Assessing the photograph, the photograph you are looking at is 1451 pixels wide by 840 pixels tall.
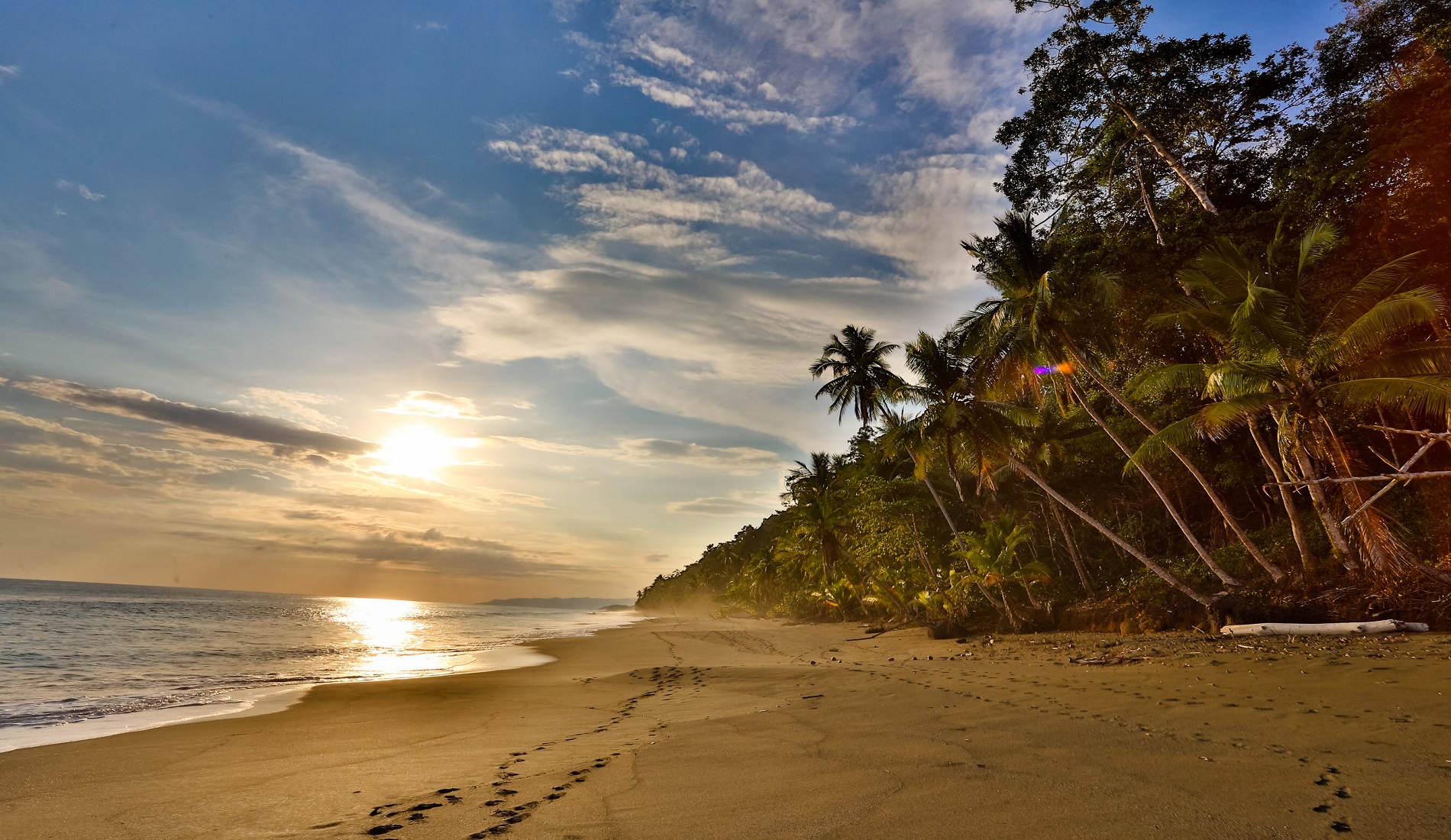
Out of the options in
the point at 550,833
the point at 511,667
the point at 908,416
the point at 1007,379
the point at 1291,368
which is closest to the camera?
the point at 550,833

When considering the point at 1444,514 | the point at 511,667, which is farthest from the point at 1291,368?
the point at 511,667

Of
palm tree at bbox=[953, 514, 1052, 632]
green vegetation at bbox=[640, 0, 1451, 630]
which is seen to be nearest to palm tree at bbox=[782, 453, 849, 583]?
green vegetation at bbox=[640, 0, 1451, 630]

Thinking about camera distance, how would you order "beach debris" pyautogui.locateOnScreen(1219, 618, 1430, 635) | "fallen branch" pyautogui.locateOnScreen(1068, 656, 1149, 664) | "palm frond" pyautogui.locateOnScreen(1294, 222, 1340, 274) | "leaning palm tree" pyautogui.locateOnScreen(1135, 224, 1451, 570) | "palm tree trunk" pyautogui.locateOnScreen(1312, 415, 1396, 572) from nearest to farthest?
"fallen branch" pyautogui.locateOnScreen(1068, 656, 1149, 664) → "beach debris" pyautogui.locateOnScreen(1219, 618, 1430, 635) → "leaning palm tree" pyautogui.locateOnScreen(1135, 224, 1451, 570) → "palm tree trunk" pyautogui.locateOnScreen(1312, 415, 1396, 572) → "palm frond" pyautogui.locateOnScreen(1294, 222, 1340, 274)

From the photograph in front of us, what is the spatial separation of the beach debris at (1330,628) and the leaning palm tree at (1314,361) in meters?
1.85

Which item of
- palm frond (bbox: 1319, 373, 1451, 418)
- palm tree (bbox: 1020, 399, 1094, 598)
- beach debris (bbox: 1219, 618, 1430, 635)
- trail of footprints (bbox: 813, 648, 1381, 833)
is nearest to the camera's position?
trail of footprints (bbox: 813, 648, 1381, 833)

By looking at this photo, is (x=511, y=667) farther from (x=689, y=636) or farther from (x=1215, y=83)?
(x=1215, y=83)

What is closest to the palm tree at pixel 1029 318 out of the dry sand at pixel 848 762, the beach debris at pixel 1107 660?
the beach debris at pixel 1107 660

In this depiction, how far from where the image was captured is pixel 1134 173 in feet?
65.0

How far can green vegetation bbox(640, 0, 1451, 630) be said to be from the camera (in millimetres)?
13172

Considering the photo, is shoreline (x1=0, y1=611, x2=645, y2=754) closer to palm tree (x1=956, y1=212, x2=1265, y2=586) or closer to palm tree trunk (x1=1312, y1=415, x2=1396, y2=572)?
palm tree (x1=956, y1=212, x2=1265, y2=586)

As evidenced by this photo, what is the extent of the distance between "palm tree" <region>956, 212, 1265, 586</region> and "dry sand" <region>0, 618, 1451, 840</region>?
28.9 feet

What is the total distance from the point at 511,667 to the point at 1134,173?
23548mm

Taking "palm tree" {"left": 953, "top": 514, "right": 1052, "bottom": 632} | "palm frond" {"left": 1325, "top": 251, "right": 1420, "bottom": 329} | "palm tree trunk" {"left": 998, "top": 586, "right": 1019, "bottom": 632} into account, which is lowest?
"palm tree trunk" {"left": 998, "top": 586, "right": 1019, "bottom": 632}

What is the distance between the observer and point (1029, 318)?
18000 mm
